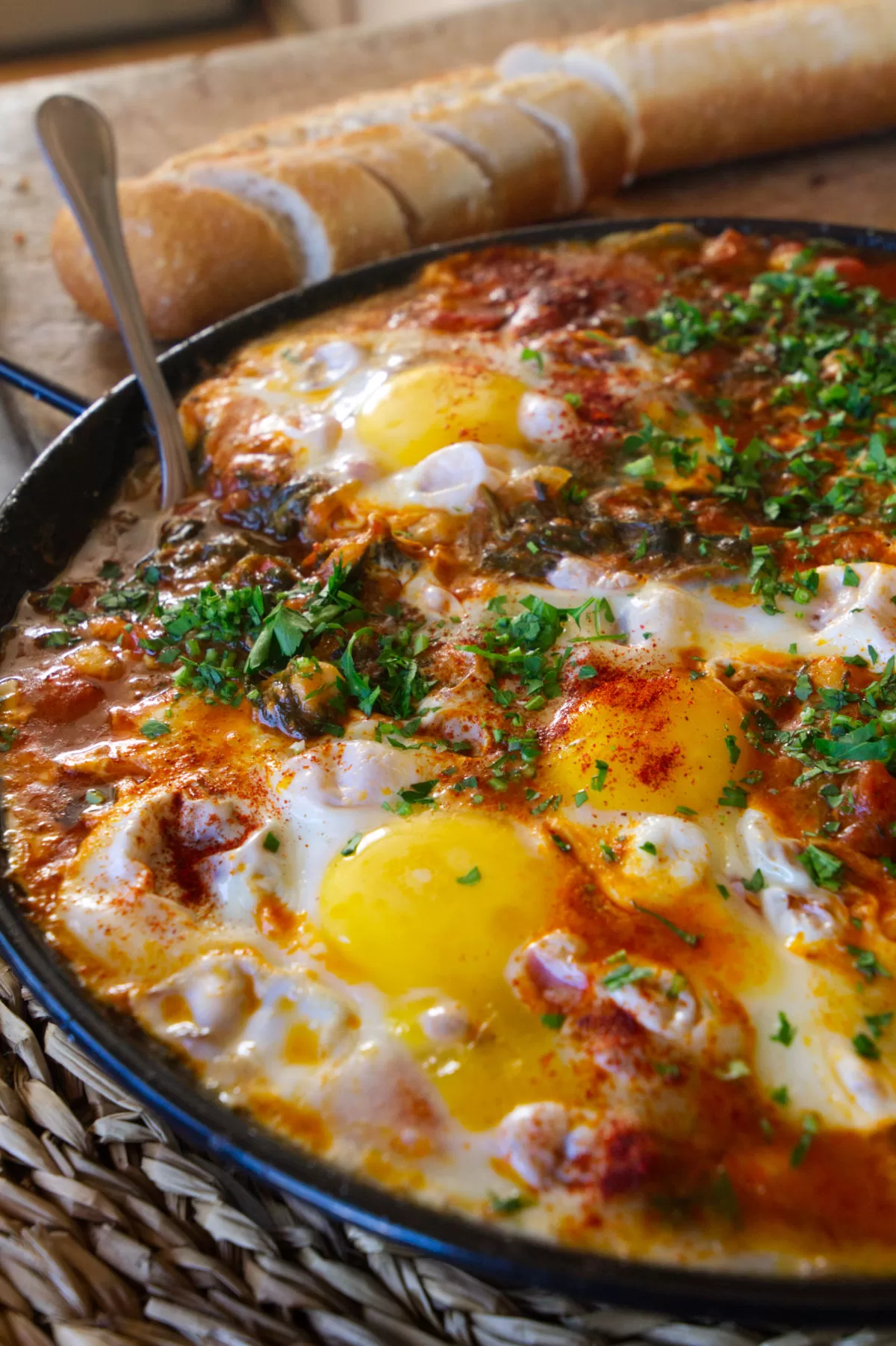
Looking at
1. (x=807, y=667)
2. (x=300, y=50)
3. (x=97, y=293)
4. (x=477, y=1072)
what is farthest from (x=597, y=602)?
(x=300, y=50)

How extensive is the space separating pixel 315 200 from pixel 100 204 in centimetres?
94

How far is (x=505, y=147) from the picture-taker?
14.3ft

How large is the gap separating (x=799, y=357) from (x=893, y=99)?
2.59 m

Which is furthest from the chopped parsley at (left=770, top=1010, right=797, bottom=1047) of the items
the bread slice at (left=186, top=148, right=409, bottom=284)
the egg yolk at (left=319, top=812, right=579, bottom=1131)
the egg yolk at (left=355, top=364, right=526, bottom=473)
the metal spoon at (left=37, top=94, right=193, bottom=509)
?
the bread slice at (left=186, top=148, right=409, bottom=284)

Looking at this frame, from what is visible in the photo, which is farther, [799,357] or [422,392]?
[799,357]

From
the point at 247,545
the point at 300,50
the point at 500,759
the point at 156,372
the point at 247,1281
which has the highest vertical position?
the point at 300,50

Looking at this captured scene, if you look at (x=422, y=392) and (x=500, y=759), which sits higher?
(x=422, y=392)

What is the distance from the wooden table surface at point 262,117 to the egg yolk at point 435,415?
144 cm

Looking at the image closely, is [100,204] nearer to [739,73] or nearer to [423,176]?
[423,176]

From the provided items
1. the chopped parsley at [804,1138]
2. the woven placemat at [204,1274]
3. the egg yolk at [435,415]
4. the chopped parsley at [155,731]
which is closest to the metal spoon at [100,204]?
the egg yolk at [435,415]

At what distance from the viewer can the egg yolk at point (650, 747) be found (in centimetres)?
211

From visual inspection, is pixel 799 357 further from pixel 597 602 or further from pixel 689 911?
pixel 689 911

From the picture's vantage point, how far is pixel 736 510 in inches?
109

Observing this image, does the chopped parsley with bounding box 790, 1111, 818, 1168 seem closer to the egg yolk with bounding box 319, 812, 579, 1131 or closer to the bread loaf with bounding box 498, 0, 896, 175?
the egg yolk with bounding box 319, 812, 579, 1131
